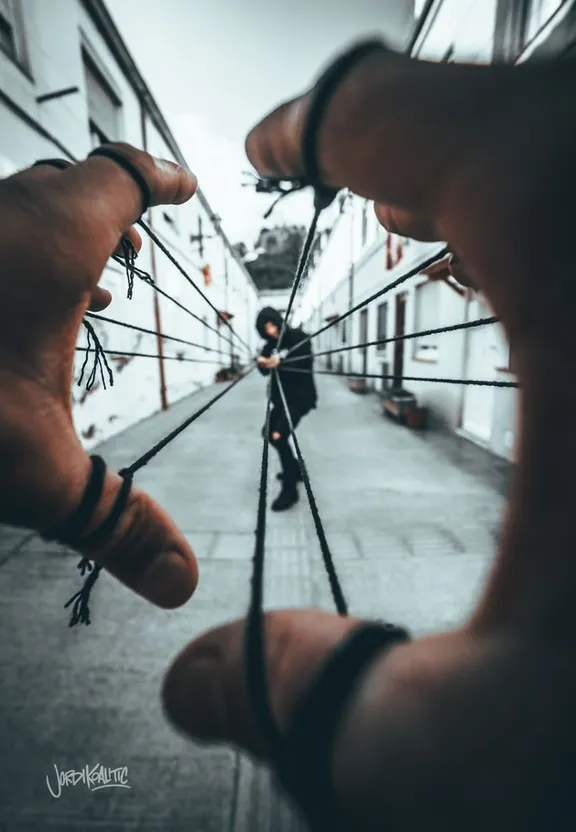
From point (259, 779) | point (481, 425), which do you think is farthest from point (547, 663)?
point (481, 425)

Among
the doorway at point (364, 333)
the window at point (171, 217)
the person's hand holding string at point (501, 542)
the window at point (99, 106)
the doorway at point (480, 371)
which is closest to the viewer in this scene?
the person's hand holding string at point (501, 542)

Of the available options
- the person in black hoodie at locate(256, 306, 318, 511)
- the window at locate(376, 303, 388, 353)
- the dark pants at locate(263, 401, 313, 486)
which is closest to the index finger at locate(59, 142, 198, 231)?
the person in black hoodie at locate(256, 306, 318, 511)

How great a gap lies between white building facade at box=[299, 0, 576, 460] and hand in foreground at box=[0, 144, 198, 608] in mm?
635

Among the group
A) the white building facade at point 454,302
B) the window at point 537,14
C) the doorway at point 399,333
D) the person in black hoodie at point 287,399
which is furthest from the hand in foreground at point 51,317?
the doorway at point 399,333

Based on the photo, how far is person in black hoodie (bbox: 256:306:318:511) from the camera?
2.41 metres

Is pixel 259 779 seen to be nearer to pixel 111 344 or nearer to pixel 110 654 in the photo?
pixel 110 654

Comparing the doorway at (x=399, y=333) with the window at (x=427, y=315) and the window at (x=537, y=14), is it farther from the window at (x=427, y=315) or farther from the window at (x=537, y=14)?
the window at (x=537, y=14)

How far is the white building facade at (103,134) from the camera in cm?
265

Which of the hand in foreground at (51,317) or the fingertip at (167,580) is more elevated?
the hand in foreground at (51,317)

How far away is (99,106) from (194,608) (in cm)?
497

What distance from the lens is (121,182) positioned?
1.73ft

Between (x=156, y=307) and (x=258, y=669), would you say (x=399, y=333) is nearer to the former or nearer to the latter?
(x=156, y=307)

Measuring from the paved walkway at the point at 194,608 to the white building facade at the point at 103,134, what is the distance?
0.98 m

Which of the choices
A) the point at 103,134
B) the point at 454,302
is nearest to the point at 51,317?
the point at 454,302
